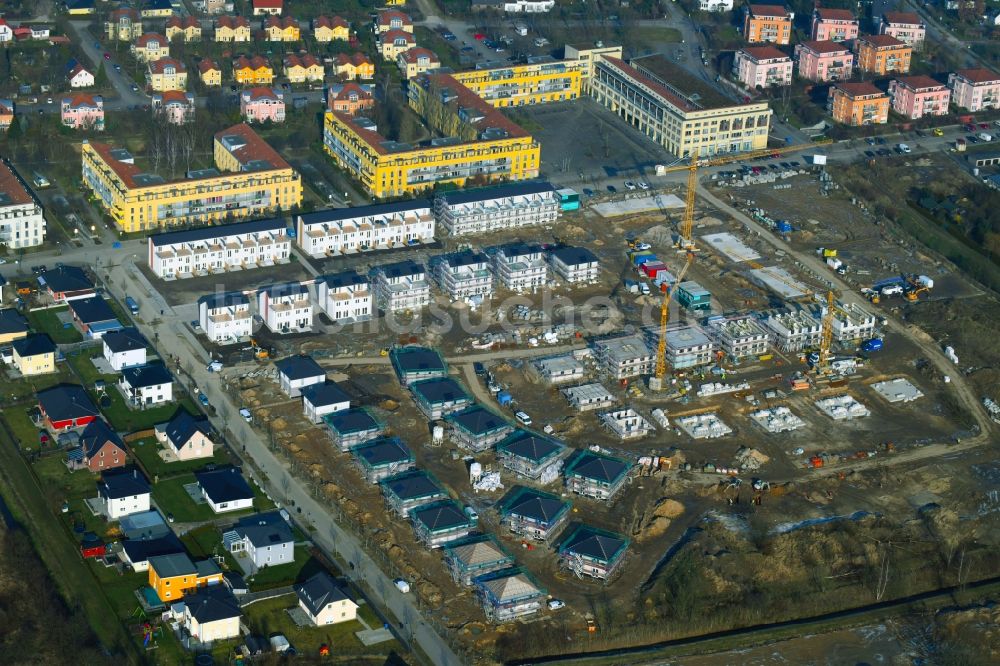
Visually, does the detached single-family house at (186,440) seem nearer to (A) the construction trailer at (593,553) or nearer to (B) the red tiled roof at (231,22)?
(A) the construction trailer at (593,553)

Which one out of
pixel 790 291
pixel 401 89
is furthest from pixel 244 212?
pixel 790 291

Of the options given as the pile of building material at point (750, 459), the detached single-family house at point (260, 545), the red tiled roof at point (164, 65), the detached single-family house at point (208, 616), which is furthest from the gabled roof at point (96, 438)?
the red tiled roof at point (164, 65)

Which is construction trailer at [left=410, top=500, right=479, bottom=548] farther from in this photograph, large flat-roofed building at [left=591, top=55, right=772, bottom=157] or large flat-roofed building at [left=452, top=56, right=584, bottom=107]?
large flat-roofed building at [left=452, top=56, right=584, bottom=107]

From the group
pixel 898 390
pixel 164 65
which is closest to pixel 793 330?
pixel 898 390

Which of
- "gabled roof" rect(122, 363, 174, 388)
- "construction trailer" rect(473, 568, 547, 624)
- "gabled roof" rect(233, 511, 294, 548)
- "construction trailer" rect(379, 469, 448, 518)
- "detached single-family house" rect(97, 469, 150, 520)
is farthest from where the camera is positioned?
"gabled roof" rect(122, 363, 174, 388)

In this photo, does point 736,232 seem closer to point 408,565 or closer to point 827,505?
point 827,505

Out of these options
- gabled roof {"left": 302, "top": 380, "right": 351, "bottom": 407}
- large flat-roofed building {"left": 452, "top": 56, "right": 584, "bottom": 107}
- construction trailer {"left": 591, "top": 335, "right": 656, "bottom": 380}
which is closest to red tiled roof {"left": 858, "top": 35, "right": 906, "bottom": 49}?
large flat-roofed building {"left": 452, "top": 56, "right": 584, "bottom": 107}

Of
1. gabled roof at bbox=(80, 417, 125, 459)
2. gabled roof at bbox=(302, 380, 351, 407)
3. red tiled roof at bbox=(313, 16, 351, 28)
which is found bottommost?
gabled roof at bbox=(302, 380, 351, 407)
